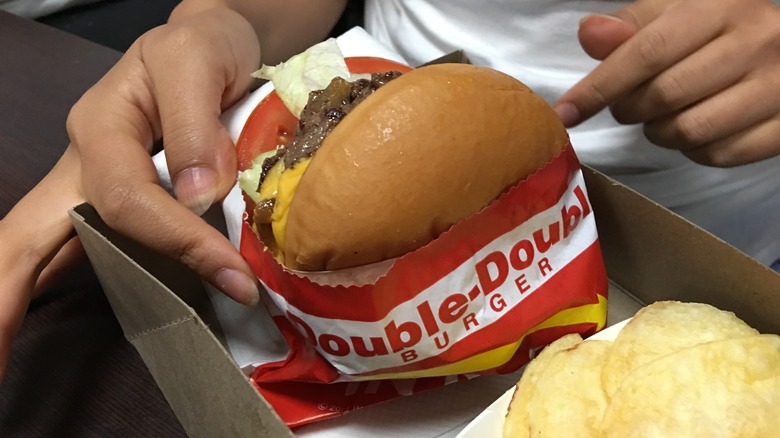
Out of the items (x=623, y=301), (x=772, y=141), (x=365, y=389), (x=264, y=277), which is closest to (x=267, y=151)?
(x=264, y=277)

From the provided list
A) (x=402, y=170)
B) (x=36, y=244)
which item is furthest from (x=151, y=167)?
(x=402, y=170)

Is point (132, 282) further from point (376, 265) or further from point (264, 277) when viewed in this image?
point (376, 265)

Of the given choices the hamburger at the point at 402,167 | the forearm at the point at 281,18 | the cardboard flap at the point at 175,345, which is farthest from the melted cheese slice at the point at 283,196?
the forearm at the point at 281,18

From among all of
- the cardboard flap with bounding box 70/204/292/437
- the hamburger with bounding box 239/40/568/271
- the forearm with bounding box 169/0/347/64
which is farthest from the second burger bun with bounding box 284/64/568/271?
the forearm with bounding box 169/0/347/64

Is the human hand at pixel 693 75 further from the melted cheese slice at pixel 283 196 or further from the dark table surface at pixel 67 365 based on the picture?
the dark table surface at pixel 67 365

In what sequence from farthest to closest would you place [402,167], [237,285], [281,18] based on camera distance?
[281,18], [237,285], [402,167]

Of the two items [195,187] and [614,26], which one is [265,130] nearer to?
[195,187]

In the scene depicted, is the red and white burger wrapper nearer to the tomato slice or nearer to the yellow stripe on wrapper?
the yellow stripe on wrapper
